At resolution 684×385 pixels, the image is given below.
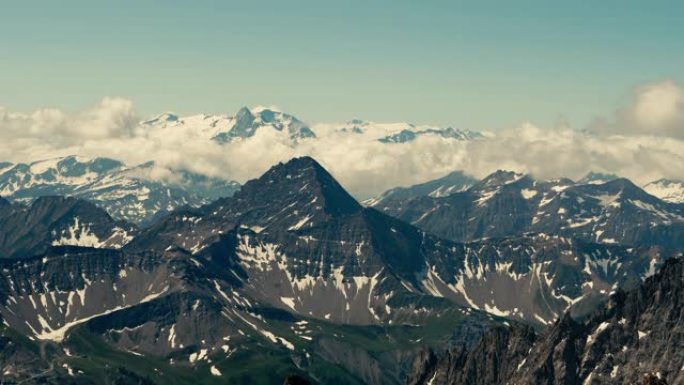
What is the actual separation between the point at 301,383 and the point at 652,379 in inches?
1677

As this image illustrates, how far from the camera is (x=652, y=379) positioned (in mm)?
133375

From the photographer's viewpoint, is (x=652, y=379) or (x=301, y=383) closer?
(x=301, y=383)

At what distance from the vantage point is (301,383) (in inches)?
4737
